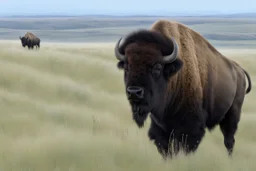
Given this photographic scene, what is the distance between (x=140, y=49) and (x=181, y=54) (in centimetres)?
88

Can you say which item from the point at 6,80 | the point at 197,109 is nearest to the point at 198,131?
the point at 197,109

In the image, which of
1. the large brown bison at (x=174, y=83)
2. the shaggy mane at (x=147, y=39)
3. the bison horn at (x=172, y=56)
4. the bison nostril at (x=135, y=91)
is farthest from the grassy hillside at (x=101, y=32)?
the bison nostril at (x=135, y=91)

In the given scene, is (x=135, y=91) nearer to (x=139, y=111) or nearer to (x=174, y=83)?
(x=139, y=111)

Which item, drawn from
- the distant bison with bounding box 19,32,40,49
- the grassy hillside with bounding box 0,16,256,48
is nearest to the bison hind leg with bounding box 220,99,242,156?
the distant bison with bounding box 19,32,40,49

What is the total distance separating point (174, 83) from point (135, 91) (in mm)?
1082

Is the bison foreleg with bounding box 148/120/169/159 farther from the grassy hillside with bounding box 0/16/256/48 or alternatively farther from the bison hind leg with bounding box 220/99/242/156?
the grassy hillside with bounding box 0/16/256/48

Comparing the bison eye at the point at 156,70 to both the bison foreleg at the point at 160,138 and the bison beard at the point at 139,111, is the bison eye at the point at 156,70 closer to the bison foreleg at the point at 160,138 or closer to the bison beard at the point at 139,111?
the bison beard at the point at 139,111

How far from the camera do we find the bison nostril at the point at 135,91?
504 centimetres

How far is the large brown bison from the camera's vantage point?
5.38 m

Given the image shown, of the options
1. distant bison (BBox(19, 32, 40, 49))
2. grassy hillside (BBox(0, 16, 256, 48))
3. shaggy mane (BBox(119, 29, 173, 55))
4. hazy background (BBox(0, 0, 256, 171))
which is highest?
shaggy mane (BBox(119, 29, 173, 55))

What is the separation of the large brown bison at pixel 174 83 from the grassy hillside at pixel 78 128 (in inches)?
12.3

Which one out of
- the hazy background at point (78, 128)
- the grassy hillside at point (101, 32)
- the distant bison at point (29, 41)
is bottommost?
the grassy hillside at point (101, 32)

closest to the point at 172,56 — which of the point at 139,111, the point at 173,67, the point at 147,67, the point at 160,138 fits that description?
the point at 173,67

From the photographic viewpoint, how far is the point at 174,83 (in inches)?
236
